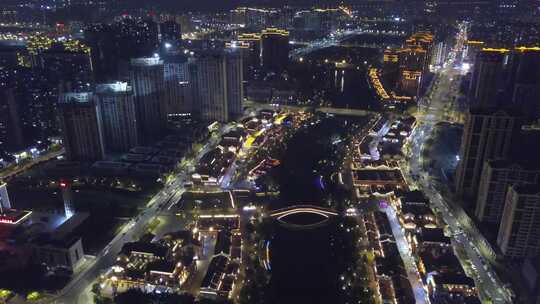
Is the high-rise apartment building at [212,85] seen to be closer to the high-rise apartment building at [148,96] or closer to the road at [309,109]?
the high-rise apartment building at [148,96]

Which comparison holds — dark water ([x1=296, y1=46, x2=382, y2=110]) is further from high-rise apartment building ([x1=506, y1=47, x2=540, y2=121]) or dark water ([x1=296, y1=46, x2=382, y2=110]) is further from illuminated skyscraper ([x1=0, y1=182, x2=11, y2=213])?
illuminated skyscraper ([x1=0, y1=182, x2=11, y2=213])

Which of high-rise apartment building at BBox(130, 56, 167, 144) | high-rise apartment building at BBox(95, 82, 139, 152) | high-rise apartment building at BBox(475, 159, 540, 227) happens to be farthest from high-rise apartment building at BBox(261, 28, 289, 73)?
high-rise apartment building at BBox(475, 159, 540, 227)

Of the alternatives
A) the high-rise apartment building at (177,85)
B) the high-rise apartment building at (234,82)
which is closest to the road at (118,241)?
the high-rise apartment building at (234,82)

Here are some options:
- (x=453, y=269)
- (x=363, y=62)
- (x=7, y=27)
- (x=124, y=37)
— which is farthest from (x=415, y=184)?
(x=7, y=27)

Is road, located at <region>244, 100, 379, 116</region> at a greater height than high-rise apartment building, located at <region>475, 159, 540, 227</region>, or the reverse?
high-rise apartment building, located at <region>475, 159, 540, 227</region>

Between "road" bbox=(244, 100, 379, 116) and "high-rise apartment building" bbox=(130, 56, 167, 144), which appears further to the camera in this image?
"road" bbox=(244, 100, 379, 116)

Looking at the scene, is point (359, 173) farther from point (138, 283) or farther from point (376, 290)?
point (138, 283)
